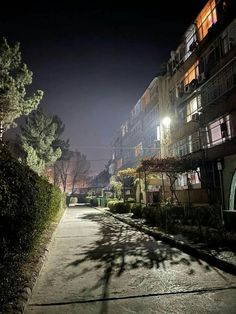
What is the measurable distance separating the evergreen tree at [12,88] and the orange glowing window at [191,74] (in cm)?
1380

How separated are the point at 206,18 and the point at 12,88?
1684 cm

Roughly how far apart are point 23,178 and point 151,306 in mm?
4125

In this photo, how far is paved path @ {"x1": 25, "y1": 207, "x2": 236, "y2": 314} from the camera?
4.39 metres

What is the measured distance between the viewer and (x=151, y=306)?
4.38 meters

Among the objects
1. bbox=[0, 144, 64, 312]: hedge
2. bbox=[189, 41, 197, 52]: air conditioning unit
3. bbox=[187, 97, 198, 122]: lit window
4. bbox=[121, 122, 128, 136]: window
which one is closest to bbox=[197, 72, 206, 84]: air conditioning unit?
bbox=[187, 97, 198, 122]: lit window

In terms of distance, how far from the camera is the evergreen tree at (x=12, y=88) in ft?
54.4

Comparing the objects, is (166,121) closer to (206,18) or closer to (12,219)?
(206,18)

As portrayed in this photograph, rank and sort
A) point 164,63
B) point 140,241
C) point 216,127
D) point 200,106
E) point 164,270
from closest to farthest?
point 164,270
point 140,241
point 216,127
point 200,106
point 164,63

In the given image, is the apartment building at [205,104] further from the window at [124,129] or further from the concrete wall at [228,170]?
the window at [124,129]

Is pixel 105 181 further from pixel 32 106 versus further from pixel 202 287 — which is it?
pixel 202 287

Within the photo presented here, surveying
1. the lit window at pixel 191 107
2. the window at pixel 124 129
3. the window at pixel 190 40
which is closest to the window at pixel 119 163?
the window at pixel 124 129

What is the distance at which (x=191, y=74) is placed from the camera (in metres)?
26.1

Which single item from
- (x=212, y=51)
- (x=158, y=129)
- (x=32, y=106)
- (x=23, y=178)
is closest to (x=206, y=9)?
(x=212, y=51)

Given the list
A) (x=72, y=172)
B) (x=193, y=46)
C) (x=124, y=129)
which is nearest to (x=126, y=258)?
(x=193, y=46)
